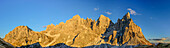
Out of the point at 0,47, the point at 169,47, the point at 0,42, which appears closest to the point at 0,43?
the point at 0,42

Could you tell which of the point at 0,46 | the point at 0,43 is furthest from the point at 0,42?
the point at 0,46

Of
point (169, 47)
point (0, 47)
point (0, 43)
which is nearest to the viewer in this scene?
point (0, 47)

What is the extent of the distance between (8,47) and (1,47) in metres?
1.42

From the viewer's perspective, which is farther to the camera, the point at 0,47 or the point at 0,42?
the point at 0,42

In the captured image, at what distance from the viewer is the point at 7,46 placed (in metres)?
13.9

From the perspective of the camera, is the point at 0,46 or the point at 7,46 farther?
the point at 7,46

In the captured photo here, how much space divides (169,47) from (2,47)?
2216 inches

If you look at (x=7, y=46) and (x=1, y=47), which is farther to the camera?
(x=7, y=46)

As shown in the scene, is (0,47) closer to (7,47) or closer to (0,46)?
(0,46)

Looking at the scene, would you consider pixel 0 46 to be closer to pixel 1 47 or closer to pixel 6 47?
pixel 1 47

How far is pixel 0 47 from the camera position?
40.7ft

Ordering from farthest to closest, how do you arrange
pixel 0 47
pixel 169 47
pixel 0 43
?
pixel 169 47 < pixel 0 43 < pixel 0 47

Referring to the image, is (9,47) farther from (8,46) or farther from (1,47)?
(1,47)

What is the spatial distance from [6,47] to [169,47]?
55.7 metres
